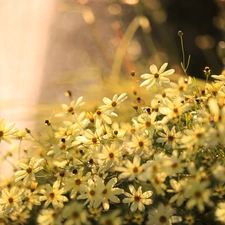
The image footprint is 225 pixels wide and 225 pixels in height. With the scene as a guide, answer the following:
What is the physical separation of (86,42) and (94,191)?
1.22 meters

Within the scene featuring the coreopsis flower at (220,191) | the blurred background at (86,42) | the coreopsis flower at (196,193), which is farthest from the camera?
the blurred background at (86,42)

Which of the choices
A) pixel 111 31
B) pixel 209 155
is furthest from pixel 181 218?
pixel 111 31

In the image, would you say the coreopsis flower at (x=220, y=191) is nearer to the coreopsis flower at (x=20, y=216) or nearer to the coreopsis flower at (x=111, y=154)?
the coreopsis flower at (x=111, y=154)

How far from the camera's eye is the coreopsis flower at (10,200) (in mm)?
759

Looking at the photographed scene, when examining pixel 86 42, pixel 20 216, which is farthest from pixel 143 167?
pixel 86 42

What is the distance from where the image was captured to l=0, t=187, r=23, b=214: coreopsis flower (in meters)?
0.76

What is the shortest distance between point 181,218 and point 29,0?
5.08 feet

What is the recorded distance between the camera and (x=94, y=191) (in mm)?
692

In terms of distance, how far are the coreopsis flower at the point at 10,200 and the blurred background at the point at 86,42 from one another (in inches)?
30.9

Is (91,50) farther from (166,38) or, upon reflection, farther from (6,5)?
(6,5)

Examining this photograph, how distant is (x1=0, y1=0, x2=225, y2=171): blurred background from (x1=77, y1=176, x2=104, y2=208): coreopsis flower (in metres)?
0.87

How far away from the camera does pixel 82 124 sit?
32.4 inches

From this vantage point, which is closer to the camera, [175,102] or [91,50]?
[175,102]

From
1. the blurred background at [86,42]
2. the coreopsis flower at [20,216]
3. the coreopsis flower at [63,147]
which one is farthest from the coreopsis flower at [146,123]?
the blurred background at [86,42]
